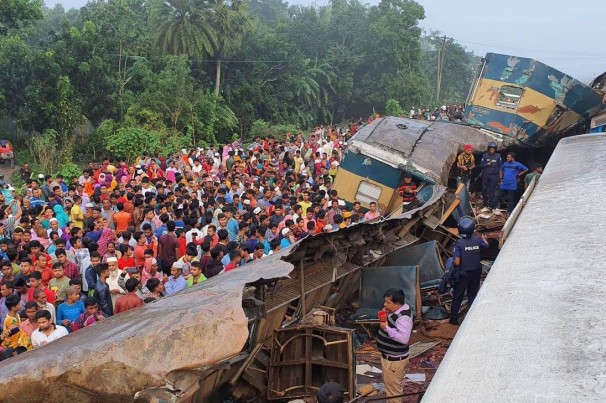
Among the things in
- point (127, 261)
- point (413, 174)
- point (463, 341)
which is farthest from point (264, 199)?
point (463, 341)

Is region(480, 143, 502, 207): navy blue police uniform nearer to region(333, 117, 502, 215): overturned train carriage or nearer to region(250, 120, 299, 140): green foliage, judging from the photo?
region(333, 117, 502, 215): overturned train carriage

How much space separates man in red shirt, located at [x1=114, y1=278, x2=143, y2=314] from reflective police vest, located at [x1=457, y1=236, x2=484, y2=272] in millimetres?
3663

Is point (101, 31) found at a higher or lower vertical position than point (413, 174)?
higher

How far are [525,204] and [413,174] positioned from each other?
5.05 metres

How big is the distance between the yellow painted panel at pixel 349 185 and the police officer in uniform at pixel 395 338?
22.6 ft

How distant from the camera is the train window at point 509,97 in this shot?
14.6 metres

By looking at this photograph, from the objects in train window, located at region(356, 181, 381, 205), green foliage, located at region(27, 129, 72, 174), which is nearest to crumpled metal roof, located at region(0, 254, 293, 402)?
train window, located at region(356, 181, 381, 205)

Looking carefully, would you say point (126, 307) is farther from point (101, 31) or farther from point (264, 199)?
point (101, 31)

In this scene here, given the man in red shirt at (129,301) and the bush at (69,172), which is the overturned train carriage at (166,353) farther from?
the bush at (69,172)

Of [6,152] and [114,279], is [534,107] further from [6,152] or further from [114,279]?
[6,152]

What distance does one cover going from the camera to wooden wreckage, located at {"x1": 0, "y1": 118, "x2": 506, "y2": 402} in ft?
13.1

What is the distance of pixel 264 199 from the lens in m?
11.6

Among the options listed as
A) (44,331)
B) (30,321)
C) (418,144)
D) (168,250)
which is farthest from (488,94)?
(44,331)

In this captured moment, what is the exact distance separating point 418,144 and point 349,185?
158 centimetres
